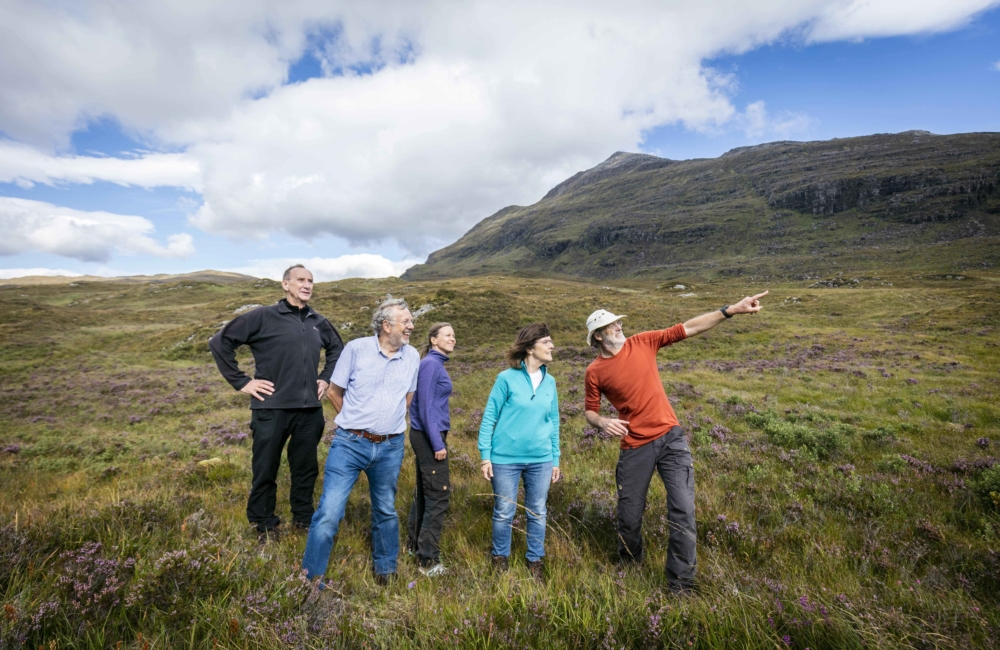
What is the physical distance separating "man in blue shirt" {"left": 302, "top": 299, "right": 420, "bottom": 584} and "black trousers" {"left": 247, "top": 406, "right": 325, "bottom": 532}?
0.81 m

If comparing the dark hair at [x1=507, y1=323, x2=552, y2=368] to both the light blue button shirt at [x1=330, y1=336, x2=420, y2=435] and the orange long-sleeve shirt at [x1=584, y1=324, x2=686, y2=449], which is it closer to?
the orange long-sleeve shirt at [x1=584, y1=324, x2=686, y2=449]

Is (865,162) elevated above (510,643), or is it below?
above

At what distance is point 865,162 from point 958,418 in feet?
667

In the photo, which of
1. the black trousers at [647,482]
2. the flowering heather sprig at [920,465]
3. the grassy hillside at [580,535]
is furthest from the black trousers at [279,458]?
the flowering heather sprig at [920,465]

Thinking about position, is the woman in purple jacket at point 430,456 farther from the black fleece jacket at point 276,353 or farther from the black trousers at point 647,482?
the black trousers at point 647,482

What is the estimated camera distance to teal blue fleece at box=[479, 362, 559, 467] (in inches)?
166

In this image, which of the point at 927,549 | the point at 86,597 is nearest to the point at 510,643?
the point at 86,597

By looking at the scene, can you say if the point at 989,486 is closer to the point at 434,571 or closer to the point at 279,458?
the point at 434,571

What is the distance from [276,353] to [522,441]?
3.10 m

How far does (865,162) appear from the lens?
502ft

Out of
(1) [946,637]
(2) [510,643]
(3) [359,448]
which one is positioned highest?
(3) [359,448]

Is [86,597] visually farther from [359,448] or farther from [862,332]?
[862,332]

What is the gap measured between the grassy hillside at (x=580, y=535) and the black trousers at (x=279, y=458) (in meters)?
0.41

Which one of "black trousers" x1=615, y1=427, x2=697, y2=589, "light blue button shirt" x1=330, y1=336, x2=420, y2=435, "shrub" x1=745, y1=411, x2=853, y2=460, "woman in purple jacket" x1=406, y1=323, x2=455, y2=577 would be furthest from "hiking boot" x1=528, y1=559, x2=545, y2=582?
"shrub" x1=745, y1=411, x2=853, y2=460
